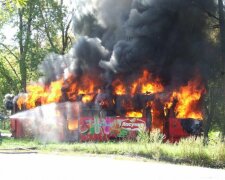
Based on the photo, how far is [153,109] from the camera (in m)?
27.9

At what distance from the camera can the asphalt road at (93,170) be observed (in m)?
12.4

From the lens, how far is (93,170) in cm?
1382

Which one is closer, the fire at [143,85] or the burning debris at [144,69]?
the burning debris at [144,69]

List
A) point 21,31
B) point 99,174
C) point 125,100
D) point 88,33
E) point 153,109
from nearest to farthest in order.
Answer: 1. point 99,174
2. point 153,109
3. point 125,100
4. point 88,33
5. point 21,31

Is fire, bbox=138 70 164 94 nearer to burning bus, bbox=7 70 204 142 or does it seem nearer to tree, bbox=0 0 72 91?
burning bus, bbox=7 70 204 142

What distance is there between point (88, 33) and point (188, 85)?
504 inches

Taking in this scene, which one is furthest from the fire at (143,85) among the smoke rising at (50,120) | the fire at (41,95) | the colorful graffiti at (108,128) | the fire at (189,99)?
the colorful graffiti at (108,128)

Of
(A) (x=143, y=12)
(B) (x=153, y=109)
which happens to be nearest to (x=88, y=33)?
(A) (x=143, y=12)

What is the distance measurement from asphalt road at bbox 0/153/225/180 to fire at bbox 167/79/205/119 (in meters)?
13.1

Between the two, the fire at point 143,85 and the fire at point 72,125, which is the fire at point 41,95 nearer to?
the fire at point 143,85

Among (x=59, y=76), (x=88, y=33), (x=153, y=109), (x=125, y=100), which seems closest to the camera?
(x=153, y=109)

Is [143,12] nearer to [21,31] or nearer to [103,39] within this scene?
[103,39]

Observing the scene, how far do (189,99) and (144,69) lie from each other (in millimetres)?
3690

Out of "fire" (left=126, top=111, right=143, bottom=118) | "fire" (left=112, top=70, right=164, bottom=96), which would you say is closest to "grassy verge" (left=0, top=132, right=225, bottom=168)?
"fire" (left=126, top=111, right=143, bottom=118)
